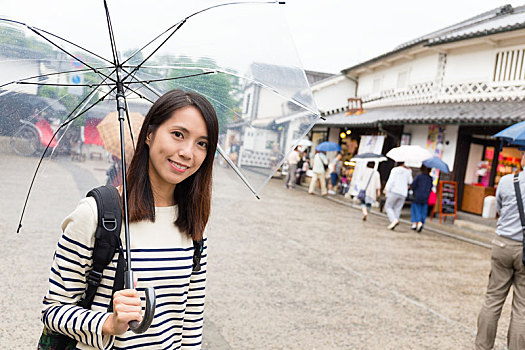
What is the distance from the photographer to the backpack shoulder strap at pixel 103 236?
1478mm

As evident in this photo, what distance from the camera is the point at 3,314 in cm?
392

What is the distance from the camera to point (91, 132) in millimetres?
2557

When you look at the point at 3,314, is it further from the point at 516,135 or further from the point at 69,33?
the point at 516,135

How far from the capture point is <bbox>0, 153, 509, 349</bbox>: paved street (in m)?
3.14

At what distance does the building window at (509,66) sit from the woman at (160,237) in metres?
13.1

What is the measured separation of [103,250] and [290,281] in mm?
4504

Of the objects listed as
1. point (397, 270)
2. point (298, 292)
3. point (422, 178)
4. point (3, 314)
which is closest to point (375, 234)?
point (422, 178)

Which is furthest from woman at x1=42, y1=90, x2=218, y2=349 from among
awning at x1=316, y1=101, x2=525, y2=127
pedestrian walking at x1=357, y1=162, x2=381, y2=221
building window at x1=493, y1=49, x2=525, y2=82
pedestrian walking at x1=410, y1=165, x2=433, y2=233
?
building window at x1=493, y1=49, x2=525, y2=82

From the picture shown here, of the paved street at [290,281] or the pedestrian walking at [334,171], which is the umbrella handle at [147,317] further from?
the pedestrian walking at [334,171]

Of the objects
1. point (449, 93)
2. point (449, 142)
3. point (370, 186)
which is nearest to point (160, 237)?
point (370, 186)

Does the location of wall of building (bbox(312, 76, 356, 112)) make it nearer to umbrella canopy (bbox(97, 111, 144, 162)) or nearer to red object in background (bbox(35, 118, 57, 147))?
umbrella canopy (bbox(97, 111, 144, 162))

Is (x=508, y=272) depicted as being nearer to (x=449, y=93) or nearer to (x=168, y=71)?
(x=168, y=71)

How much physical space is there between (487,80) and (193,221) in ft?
46.2

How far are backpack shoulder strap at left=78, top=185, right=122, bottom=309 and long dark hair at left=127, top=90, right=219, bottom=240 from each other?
11 centimetres
